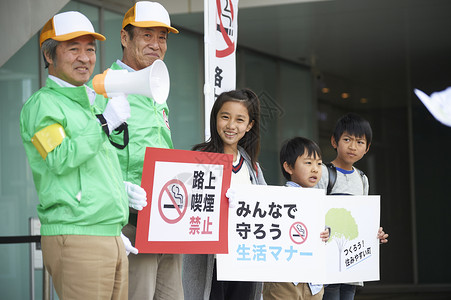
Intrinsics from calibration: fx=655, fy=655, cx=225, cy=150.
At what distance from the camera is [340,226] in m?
4.05

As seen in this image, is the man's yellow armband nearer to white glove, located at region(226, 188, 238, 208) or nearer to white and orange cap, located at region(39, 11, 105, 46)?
white and orange cap, located at region(39, 11, 105, 46)

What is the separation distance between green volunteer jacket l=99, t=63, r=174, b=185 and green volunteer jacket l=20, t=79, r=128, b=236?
0.42 metres

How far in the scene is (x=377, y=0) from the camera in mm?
8430

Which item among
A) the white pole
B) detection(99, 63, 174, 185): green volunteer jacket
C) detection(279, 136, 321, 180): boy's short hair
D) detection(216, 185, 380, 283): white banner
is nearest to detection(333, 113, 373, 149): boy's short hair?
detection(279, 136, 321, 180): boy's short hair

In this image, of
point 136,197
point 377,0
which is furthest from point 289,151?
point 377,0

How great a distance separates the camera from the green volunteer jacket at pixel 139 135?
3.21 meters

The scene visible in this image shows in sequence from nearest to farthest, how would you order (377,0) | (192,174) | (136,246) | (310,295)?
(136,246)
(192,174)
(310,295)
(377,0)

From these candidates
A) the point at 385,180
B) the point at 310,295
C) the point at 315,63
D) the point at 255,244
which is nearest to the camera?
the point at 255,244

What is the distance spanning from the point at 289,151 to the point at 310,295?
2.87 ft

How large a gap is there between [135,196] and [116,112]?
1.63 feet

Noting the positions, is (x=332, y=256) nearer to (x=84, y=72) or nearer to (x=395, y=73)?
(x=84, y=72)

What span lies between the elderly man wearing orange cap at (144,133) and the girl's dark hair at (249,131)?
0.93 feet

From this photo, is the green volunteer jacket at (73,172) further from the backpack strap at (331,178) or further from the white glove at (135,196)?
the backpack strap at (331,178)

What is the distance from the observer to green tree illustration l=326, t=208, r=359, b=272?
402 centimetres
